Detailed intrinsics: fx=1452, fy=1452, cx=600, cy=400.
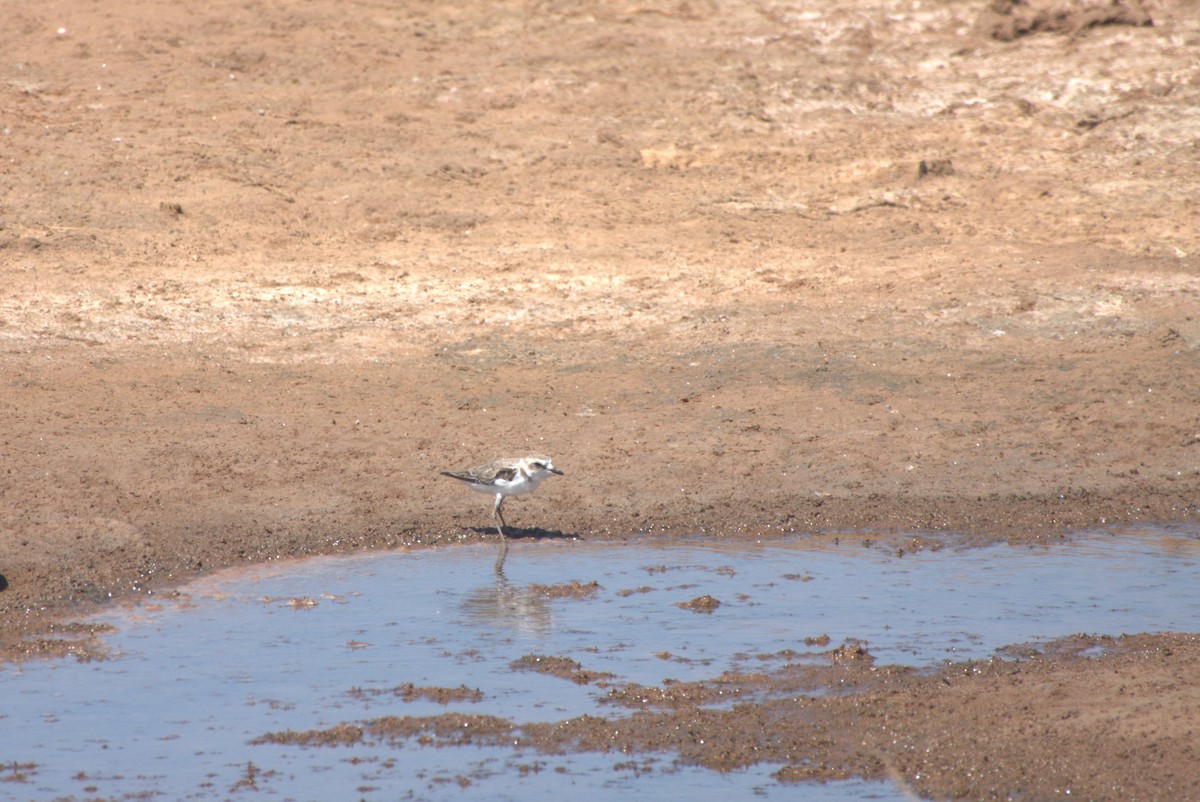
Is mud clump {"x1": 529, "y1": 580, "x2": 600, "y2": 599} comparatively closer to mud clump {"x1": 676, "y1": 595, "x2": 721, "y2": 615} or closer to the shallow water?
the shallow water

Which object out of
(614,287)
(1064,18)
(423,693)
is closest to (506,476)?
(423,693)

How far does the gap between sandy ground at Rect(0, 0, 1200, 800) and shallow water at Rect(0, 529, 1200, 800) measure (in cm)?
53

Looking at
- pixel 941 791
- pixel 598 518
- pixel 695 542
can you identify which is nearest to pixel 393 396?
pixel 598 518

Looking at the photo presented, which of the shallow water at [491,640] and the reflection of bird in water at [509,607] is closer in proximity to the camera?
the shallow water at [491,640]

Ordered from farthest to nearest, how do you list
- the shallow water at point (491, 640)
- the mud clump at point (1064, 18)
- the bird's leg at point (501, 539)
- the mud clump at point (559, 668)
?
the mud clump at point (1064, 18) < the bird's leg at point (501, 539) < the mud clump at point (559, 668) < the shallow water at point (491, 640)

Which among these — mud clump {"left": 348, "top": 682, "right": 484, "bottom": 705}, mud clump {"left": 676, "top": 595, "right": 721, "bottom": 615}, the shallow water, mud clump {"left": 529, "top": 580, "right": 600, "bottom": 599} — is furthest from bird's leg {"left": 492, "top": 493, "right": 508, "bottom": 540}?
mud clump {"left": 348, "top": 682, "right": 484, "bottom": 705}

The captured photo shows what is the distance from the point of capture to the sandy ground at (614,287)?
10.4 m

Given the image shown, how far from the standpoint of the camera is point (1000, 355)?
13.0 metres

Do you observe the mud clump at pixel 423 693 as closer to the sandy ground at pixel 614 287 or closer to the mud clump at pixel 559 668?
the mud clump at pixel 559 668

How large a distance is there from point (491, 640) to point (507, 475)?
1.95 meters

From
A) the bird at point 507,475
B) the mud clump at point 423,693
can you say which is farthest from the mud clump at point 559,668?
the bird at point 507,475

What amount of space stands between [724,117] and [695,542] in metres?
7.68

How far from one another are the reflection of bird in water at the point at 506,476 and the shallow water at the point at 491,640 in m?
0.41

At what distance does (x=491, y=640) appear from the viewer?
8.24 m
